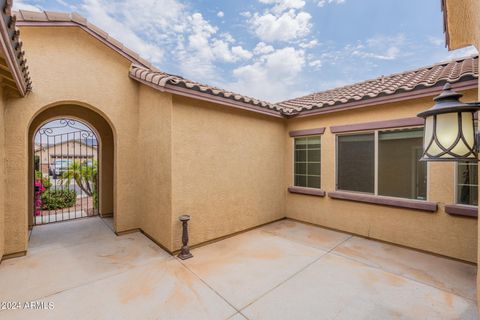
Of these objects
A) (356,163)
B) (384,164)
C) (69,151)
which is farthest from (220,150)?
(69,151)

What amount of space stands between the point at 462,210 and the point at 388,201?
1370 mm

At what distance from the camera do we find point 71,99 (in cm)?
555

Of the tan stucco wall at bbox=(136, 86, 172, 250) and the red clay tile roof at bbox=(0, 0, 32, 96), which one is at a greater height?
the red clay tile roof at bbox=(0, 0, 32, 96)

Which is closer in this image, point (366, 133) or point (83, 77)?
point (83, 77)

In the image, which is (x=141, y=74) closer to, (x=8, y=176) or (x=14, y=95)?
(x=14, y=95)

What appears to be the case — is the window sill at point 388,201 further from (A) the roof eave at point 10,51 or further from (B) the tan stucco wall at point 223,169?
(A) the roof eave at point 10,51

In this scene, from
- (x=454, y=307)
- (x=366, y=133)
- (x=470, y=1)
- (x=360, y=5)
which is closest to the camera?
(x=470, y=1)

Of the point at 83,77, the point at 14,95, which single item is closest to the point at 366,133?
the point at 83,77

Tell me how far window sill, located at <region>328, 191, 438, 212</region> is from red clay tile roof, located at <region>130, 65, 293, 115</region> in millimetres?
3249

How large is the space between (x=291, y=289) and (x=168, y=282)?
224cm

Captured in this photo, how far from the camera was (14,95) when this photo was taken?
4793 millimetres

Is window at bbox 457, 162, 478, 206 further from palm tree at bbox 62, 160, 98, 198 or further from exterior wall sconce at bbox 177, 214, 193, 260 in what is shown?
palm tree at bbox 62, 160, 98, 198

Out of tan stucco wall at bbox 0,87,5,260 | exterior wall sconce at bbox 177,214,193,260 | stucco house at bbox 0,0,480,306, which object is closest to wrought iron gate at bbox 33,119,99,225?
stucco house at bbox 0,0,480,306

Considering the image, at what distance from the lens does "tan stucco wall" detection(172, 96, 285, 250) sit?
5277 millimetres
